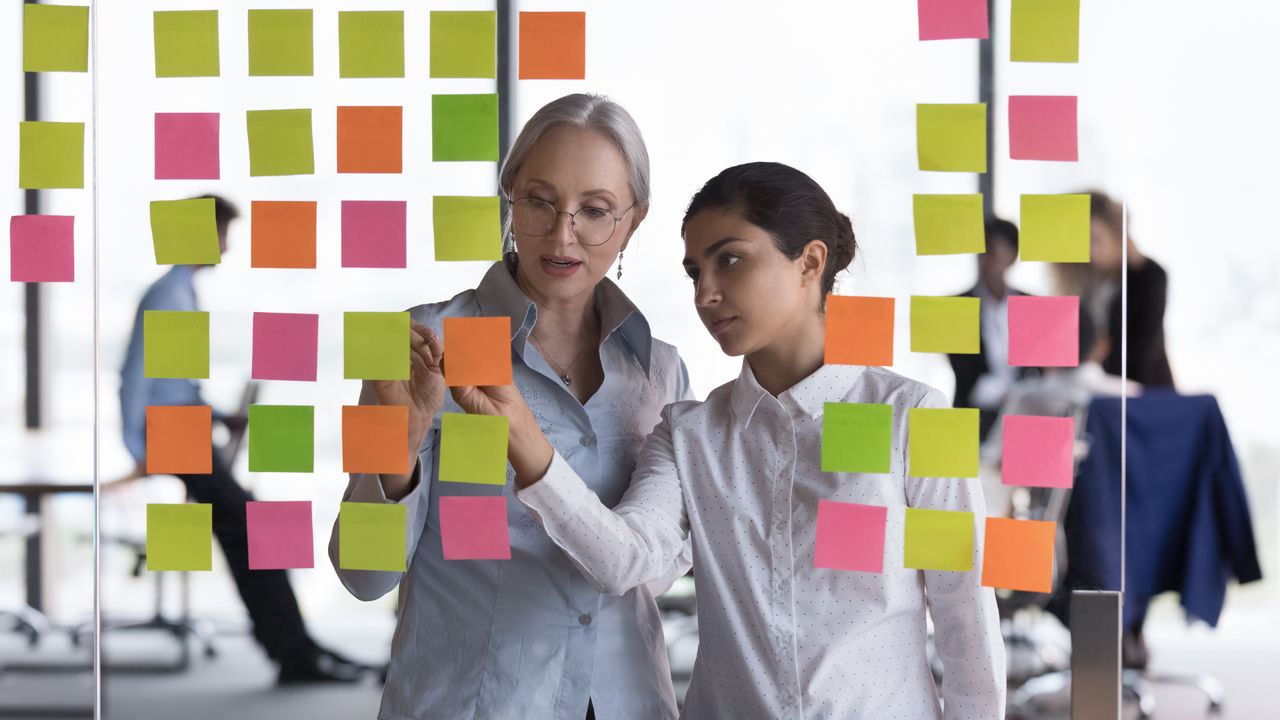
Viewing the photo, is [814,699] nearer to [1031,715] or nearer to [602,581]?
[602,581]

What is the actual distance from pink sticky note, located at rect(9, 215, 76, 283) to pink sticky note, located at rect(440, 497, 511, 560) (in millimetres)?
672

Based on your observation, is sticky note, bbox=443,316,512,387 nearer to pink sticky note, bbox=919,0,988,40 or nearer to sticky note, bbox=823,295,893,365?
sticky note, bbox=823,295,893,365

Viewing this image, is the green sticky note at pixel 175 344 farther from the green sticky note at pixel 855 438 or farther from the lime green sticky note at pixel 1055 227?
the lime green sticky note at pixel 1055 227

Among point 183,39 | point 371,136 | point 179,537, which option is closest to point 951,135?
point 371,136

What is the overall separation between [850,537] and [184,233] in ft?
3.17

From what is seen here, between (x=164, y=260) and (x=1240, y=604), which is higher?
(x=164, y=260)

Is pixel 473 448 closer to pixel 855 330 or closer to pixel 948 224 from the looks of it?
pixel 855 330

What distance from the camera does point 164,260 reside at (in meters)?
1.28

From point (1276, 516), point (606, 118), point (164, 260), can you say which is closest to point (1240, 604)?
point (1276, 516)

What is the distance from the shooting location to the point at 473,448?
116cm

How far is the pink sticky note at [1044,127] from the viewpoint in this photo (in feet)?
3.99

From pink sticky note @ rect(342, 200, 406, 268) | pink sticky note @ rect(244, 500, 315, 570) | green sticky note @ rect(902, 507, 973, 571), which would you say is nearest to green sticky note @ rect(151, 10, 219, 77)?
pink sticky note @ rect(342, 200, 406, 268)

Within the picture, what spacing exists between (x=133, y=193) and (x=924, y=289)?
172cm

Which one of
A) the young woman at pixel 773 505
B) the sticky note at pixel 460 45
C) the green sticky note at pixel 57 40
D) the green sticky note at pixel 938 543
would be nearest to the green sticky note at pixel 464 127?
the sticky note at pixel 460 45
